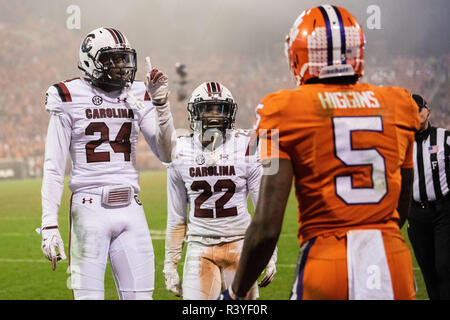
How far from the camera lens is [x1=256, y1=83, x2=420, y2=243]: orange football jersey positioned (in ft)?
6.03

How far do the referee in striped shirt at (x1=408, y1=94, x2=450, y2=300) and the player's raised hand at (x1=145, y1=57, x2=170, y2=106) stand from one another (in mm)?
2259

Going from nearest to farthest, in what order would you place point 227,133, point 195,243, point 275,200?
point 275,200, point 195,243, point 227,133

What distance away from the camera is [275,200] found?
181cm

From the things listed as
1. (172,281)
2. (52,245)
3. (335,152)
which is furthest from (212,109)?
(335,152)

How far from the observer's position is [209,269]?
350 cm

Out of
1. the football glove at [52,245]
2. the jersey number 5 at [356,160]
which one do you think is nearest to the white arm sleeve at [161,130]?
the football glove at [52,245]

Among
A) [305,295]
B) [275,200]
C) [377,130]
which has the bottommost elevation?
[305,295]

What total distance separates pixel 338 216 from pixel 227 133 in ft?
7.09

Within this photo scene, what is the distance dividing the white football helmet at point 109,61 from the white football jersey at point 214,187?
0.69 m

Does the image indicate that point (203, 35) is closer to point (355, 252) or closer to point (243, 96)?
point (243, 96)

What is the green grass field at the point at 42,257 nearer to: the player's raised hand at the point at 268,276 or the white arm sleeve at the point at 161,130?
the player's raised hand at the point at 268,276

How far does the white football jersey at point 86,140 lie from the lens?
3.20 metres

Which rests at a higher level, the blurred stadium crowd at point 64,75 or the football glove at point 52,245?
the blurred stadium crowd at point 64,75
